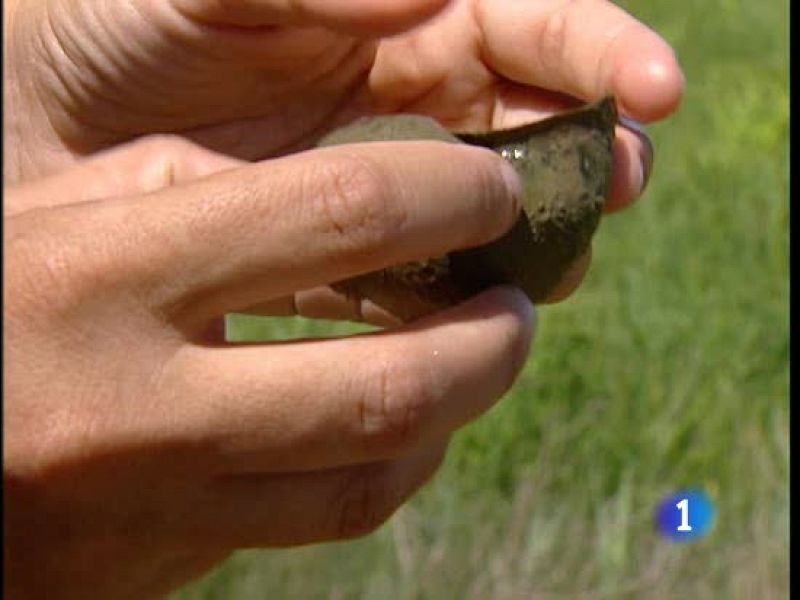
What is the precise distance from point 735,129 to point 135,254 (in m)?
3.33

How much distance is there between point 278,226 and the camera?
115 cm

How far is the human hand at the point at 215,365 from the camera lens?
1.13 metres

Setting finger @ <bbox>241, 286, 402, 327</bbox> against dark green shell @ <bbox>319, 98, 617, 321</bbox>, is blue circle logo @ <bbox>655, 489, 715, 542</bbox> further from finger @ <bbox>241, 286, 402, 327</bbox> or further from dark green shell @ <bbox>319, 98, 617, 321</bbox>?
dark green shell @ <bbox>319, 98, 617, 321</bbox>

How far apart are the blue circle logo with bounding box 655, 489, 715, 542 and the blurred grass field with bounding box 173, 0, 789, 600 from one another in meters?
0.02

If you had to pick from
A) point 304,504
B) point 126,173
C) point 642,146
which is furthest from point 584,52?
point 304,504

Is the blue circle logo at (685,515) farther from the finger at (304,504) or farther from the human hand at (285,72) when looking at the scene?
the finger at (304,504)

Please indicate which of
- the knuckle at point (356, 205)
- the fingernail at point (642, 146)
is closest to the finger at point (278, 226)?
the knuckle at point (356, 205)

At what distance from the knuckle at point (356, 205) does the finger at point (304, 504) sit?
0.79ft

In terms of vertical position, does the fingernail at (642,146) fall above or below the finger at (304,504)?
above

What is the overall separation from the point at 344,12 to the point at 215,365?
0.49m

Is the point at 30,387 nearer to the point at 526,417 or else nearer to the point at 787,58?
the point at 526,417

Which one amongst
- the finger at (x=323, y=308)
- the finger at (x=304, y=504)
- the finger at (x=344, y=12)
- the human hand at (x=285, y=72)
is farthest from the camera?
the finger at (x=323, y=308)

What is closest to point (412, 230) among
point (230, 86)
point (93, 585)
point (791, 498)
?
point (93, 585)

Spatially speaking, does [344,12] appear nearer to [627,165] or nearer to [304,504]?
[627,165]
